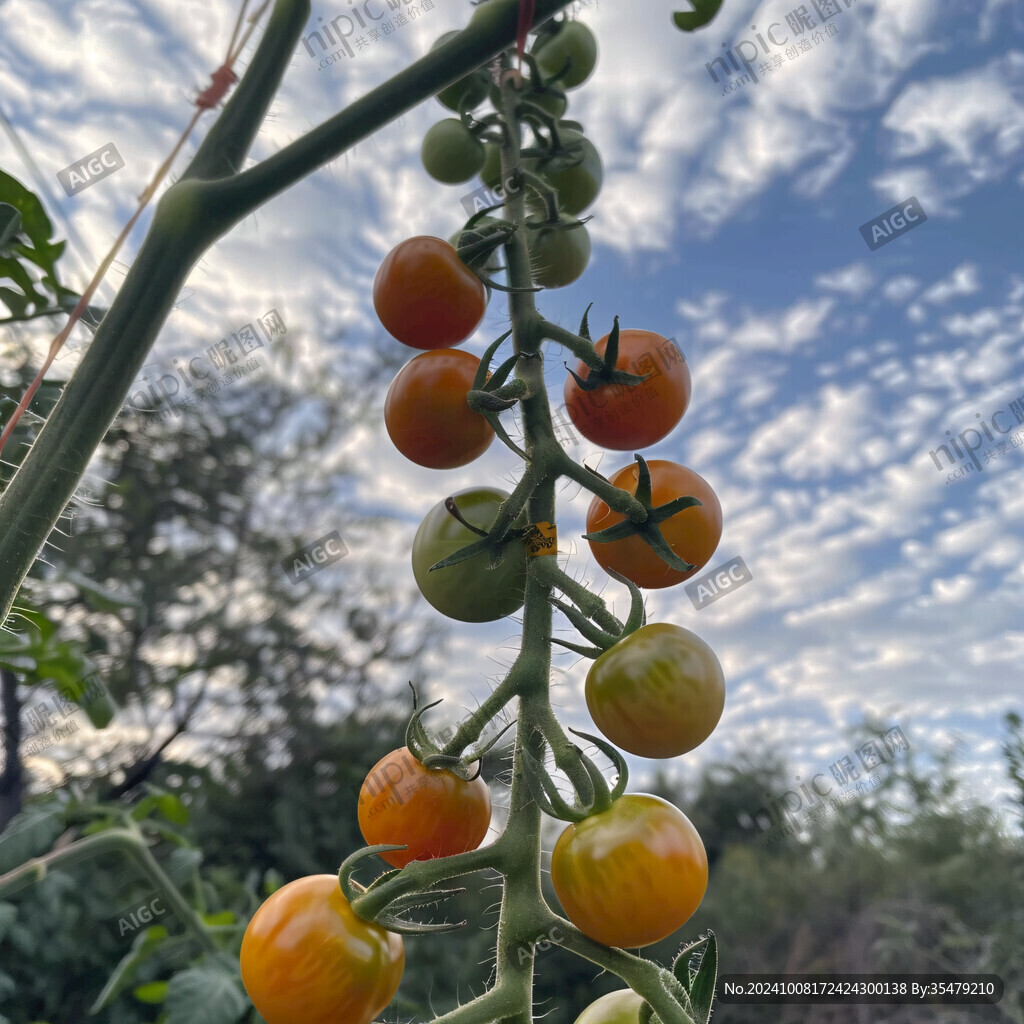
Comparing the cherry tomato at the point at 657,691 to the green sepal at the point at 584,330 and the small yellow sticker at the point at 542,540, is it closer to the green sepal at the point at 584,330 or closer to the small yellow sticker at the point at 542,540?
the small yellow sticker at the point at 542,540

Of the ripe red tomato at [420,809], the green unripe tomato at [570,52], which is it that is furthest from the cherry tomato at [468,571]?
the green unripe tomato at [570,52]

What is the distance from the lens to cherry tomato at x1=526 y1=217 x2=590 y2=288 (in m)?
0.64

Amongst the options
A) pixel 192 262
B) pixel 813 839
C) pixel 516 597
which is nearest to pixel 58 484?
pixel 192 262

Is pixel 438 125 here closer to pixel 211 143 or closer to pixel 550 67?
pixel 550 67

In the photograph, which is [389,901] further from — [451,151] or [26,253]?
[26,253]

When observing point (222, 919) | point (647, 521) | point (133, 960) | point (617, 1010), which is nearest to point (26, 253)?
point (647, 521)

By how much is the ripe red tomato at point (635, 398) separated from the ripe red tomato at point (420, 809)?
26 centimetres

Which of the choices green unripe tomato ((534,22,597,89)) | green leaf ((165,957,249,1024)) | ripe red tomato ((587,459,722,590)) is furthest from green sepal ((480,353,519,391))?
green leaf ((165,957,249,1024))

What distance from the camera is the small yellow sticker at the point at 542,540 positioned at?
16.6 inches

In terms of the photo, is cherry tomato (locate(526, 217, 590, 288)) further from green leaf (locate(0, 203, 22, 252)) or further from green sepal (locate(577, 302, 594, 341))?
green leaf (locate(0, 203, 22, 252))

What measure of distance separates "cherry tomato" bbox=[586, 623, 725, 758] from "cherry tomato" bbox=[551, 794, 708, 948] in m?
0.04

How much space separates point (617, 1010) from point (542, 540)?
27 centimetres

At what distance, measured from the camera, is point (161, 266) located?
379 mm

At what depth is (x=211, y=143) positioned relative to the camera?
16.4 inches
